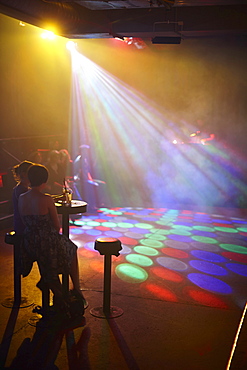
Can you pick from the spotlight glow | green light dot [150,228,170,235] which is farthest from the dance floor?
the spotlight glow

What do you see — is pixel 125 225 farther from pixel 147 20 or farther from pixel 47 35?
pixel 47 35

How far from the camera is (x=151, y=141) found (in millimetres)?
12250

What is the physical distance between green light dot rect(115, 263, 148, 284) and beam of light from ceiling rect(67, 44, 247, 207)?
4689 mm

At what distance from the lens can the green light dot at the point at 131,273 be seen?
14.6ft

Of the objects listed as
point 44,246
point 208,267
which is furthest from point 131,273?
point 44,246

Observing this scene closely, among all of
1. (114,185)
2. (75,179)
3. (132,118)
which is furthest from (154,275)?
(132,118)

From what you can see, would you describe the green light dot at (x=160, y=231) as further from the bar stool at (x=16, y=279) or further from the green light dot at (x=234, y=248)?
the bar stool at (x=16, y=279)

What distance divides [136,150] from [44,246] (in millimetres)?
9398

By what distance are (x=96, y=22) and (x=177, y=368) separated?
6.69 metres

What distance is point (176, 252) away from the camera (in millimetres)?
5641

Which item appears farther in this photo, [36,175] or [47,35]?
[47,35]

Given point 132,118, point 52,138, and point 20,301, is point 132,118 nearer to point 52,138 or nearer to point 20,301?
point 52,138

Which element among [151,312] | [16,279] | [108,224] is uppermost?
[16,279]

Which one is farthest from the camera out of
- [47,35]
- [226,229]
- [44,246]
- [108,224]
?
[47,35]
